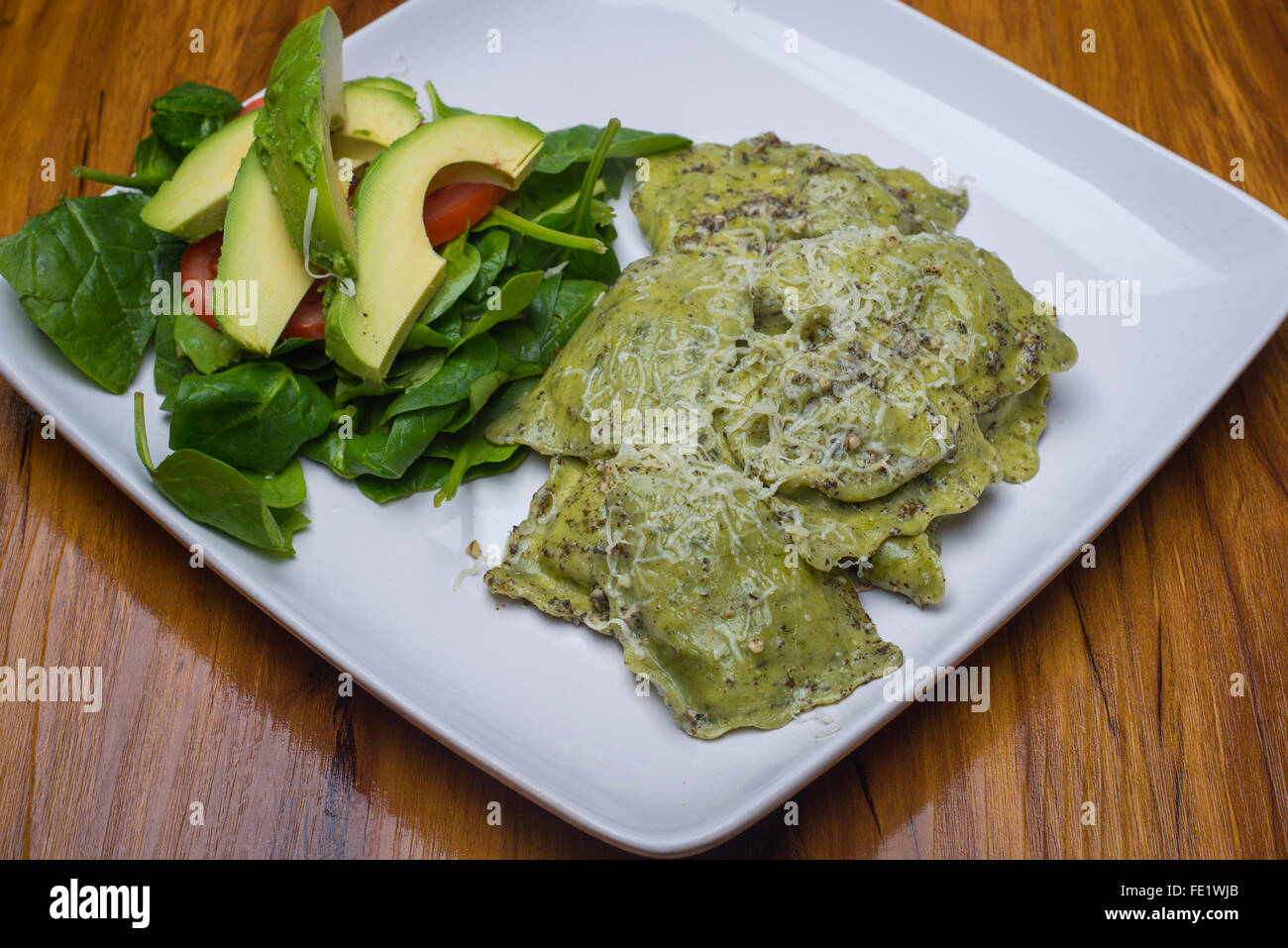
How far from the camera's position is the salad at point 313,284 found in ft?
9.49

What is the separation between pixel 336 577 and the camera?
290cm

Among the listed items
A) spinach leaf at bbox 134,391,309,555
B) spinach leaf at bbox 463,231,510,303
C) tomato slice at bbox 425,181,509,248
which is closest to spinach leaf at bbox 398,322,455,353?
spinach leaf at bbox 463,231,510,303

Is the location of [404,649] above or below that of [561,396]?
below

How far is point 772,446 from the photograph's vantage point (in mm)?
2773

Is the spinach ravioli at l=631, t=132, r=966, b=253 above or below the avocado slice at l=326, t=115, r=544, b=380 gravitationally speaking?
above

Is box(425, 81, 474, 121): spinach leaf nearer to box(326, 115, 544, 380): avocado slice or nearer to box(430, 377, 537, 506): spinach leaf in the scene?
box(326, 115, 544, 380): avocado slice

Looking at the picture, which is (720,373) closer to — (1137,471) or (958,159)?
(1137,471)

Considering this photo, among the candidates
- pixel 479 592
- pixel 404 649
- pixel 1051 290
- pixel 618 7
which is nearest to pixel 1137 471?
pixel 1051 290

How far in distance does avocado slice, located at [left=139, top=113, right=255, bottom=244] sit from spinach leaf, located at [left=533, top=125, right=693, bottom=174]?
3.10 ft

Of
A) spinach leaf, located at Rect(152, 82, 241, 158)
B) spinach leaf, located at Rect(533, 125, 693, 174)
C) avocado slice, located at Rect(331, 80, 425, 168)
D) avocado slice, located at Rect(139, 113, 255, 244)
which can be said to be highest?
spinach leaf, located at Rect(533, 125, 693, 174)

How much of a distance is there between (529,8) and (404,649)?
249 cm

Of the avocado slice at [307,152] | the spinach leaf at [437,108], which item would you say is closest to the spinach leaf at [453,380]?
the avocado slice at [307,152]

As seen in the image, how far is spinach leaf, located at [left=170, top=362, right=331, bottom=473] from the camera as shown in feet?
9.67

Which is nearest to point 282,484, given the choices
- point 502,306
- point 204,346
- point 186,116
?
point 204,346
